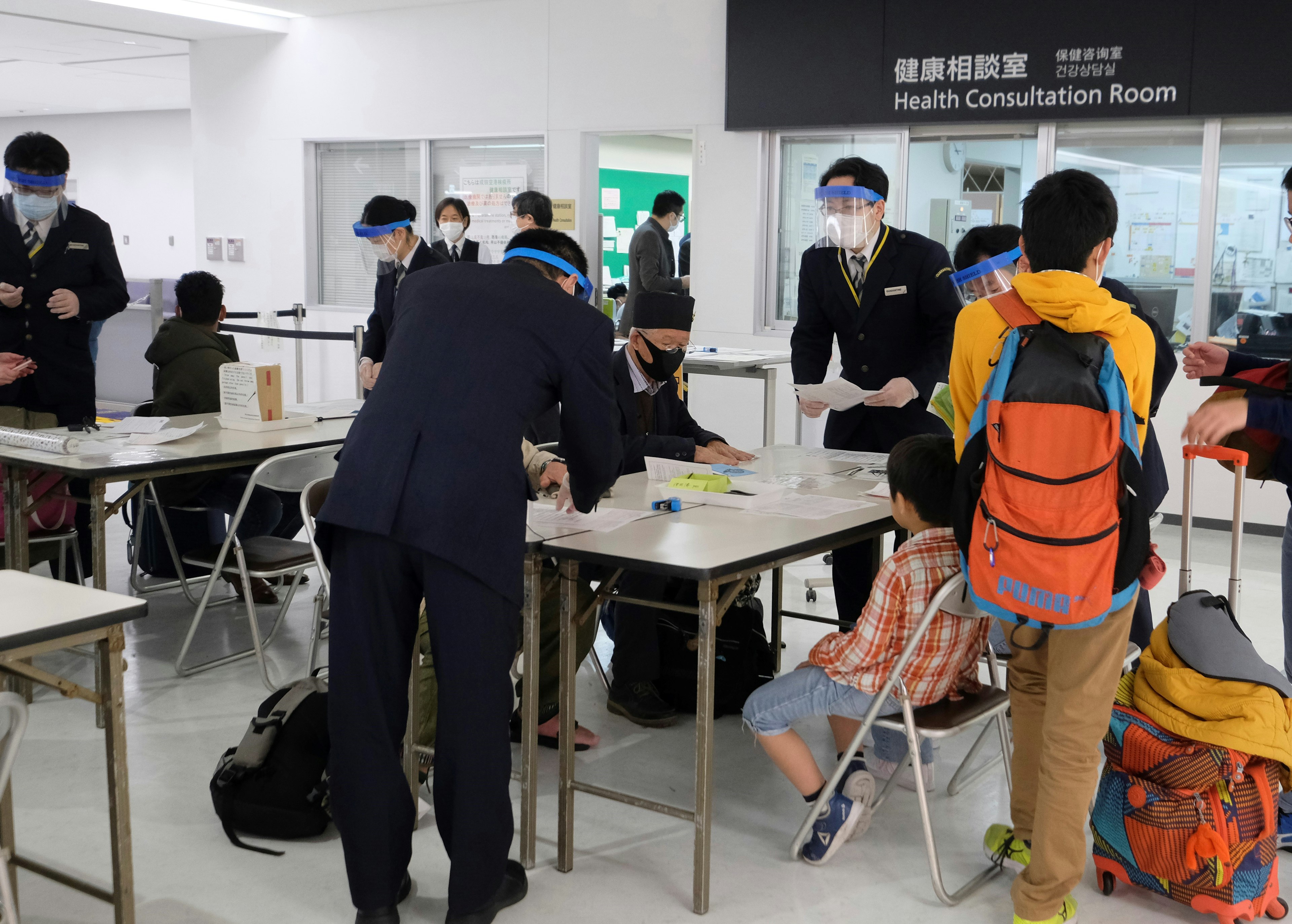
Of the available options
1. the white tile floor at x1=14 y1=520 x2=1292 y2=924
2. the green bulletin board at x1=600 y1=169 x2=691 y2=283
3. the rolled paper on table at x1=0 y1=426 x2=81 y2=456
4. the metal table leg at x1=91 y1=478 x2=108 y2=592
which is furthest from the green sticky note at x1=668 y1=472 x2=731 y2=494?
the green bulletin board at x1=600 y1=169 x2=691 y2=283

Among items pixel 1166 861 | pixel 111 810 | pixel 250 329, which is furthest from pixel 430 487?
pixel 250 329

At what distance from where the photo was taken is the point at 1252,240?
6.32 m

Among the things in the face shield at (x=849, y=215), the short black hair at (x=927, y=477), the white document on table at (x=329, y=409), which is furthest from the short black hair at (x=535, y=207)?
the short black hair at (x=927, y=477)

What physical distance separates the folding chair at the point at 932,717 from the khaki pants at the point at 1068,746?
14cm

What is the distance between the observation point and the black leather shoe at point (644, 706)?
141 inches

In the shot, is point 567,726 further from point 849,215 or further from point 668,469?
point 849,215

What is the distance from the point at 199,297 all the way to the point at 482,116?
4279 mm

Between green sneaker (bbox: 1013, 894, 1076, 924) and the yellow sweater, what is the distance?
93 cm

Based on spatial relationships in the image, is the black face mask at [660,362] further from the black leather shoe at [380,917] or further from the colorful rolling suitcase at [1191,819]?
the black leather shoe at [380,917]

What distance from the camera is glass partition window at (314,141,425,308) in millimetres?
8938

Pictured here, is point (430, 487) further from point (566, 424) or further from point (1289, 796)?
point (1289, 796)

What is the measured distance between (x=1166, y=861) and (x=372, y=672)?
1621 millimetres

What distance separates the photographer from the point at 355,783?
230 centimetres

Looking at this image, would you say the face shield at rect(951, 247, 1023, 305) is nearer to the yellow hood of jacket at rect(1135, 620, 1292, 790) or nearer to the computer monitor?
the yellow hood of jacket at rect(1135, 620, 1292, 790)
